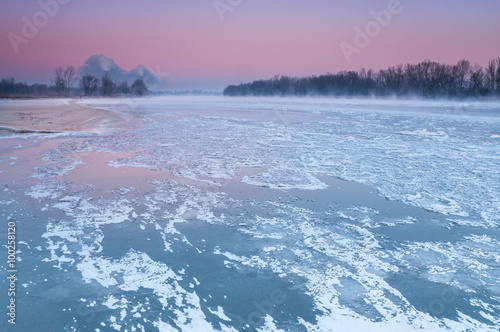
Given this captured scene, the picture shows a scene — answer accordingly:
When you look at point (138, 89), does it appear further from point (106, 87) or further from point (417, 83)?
point (417, 83)

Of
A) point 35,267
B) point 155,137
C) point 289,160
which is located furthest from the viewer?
point 155,137

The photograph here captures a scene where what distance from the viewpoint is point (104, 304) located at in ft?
9.91

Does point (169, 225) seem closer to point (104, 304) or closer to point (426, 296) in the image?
point (104, 304)

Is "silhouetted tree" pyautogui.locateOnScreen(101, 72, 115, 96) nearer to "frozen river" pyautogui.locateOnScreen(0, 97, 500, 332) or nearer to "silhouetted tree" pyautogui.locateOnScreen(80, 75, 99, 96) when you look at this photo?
"silhouetted tree" pyautogui.locateOnScreen(80, 75, 99, 96)

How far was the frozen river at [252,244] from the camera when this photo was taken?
2955 mm

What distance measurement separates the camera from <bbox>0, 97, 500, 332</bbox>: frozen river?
9.70 feet

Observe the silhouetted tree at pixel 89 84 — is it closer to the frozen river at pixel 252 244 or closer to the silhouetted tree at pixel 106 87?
the silhouetted tree at pixel 106 87

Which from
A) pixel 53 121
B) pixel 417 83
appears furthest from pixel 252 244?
pixel 417 83

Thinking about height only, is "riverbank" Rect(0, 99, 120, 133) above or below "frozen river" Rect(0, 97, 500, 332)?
above

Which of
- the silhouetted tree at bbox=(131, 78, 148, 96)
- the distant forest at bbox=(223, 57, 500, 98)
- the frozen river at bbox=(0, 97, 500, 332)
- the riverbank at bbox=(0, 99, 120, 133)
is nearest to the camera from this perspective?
the frozen river at bbox=(0, 97, 500, 332)


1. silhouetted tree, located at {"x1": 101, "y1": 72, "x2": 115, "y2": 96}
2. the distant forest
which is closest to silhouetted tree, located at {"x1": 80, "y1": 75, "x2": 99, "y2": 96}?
silhouetted tree, located at {"x1": 101, "y1": 72, "x2": 115, "y2": 96}

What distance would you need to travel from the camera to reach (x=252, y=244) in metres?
4.27

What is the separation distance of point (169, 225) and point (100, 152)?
593cm

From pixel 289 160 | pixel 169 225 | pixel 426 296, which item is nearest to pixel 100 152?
pixel 289 160
